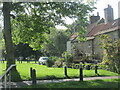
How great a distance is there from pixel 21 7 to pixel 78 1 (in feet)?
14.4

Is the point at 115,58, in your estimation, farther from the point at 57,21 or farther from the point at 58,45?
the point at 58,45

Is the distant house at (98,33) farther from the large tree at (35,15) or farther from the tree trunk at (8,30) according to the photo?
the tree trunk at (8,30)

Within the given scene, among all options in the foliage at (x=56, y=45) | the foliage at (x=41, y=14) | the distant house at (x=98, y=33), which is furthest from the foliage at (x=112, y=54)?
the foliage at (x=56, y=45)

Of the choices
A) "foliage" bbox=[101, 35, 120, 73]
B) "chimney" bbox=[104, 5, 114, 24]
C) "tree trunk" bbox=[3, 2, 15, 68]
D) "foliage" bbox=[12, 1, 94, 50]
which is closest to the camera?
"foliage" bbox=[12, 1, 94, 50]

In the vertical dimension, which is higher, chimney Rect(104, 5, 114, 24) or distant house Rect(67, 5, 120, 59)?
chimney Rect(104, 5, 114, 24)

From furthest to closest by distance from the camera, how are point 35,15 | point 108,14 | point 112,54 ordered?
point 108,14
point 112,54
point 35,15

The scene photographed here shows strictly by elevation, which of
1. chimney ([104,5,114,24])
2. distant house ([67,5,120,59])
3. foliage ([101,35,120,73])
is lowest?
foliage ([101,35,120,73])

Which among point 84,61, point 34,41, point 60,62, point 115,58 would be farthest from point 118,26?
point 34,41

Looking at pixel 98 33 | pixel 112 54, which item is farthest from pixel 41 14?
pixel 98 33

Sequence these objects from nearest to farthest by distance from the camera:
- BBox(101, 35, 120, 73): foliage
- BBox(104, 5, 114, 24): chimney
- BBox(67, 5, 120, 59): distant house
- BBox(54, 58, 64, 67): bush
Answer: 1. BBox(101, 35, 120, 73): foliage
2. BBox(54, 58, 64, 67): bush
3. BBox(67, 5, 120, 59): distant house
4. BBox(104, 5, 114, 24): chimney

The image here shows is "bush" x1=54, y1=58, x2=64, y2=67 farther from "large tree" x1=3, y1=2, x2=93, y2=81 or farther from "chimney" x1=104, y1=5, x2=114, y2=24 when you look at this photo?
"chimney" x1=104, y1=5, x2=114, y2=24

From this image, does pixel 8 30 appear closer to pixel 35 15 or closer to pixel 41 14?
pixel 35 15

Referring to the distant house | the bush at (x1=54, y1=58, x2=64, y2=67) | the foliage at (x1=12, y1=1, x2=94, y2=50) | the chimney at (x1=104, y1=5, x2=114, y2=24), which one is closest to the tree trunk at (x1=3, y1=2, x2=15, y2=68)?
the foliage at (x1=12, y1=1, x2=94, y2=50)

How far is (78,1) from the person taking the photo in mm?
13977
